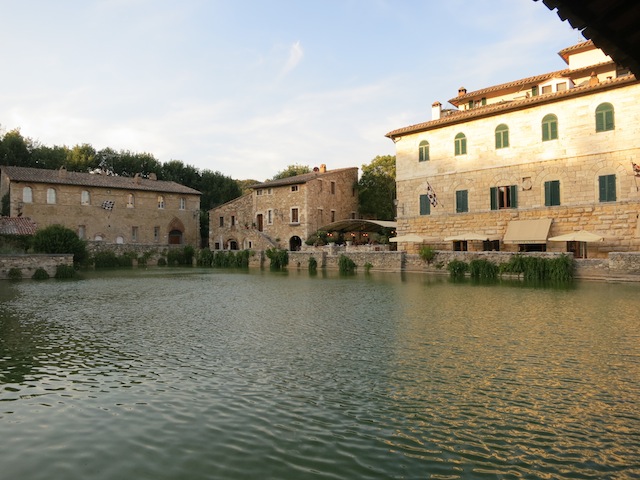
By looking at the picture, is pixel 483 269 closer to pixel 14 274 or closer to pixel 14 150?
pixel 14 274

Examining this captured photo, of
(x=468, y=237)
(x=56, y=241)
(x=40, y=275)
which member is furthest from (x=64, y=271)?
(x=468, y=237)

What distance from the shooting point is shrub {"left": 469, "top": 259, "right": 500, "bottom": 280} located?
23906 millimetres

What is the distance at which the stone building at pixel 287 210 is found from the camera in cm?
4259

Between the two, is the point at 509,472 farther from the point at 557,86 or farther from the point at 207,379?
the point at 557,86

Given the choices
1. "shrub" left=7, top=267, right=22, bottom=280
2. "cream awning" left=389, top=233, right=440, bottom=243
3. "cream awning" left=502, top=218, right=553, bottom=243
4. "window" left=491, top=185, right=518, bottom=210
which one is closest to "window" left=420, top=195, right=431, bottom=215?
"cream awning" left=389, top=233, right=440, bottom=243

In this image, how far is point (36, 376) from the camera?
6953 mm

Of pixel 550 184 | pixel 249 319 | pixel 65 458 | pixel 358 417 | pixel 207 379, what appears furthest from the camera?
pixel 550 184

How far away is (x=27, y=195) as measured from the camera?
4225 centimetres

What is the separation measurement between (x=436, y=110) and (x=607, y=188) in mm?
12427

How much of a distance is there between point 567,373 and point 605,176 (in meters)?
21.4

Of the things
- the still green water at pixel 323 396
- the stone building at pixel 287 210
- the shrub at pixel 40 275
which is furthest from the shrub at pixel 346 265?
the still green water at pixel 323 396

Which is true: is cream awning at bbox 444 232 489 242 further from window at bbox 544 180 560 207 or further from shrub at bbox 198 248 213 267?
shrub at bbox 198 248 213 267

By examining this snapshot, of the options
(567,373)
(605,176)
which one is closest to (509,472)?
(567,373)

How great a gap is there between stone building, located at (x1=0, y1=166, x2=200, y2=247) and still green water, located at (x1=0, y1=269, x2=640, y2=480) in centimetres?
3557
